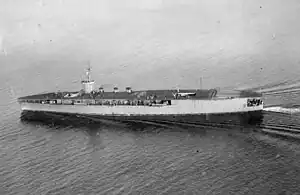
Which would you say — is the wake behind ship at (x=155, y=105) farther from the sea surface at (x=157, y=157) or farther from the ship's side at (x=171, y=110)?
the sea surface at (x=157, y=157)

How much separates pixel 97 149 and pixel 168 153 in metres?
14.2

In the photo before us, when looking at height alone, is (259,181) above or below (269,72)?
below

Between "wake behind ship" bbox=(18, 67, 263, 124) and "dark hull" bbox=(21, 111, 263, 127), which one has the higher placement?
"wake behind ship" bbox=(18, 67, 263, 124)

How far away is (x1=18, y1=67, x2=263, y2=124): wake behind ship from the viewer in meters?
81.0

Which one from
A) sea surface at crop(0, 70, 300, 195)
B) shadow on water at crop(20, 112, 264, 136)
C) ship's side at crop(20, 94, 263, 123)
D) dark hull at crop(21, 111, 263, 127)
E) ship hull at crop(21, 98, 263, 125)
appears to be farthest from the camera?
ship's side at crop(20, 94, 263, 123)

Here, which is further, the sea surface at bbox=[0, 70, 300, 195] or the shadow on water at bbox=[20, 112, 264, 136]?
the shadow on water at bbox=[20, 112, 264, 136]

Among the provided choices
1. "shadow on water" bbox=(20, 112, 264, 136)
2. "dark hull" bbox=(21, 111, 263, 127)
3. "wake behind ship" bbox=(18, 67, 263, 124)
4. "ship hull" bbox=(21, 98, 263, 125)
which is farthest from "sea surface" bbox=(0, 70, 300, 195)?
"wake behind ship" bbox=(18, 67, 263, 124)

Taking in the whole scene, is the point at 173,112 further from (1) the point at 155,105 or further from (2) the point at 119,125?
(2) the point at 119,125

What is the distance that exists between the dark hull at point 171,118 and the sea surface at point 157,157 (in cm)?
302

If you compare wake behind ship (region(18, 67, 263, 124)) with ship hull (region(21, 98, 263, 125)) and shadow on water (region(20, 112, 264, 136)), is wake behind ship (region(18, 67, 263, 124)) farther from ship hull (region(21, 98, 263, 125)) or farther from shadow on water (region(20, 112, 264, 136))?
shadow on water (region(20, 112, 264, 136))

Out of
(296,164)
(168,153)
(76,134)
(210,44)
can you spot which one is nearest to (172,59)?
(210,44)

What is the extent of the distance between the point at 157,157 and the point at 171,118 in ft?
81.0

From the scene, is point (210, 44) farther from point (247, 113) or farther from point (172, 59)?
point (247, 113)

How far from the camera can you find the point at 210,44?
136 meters
